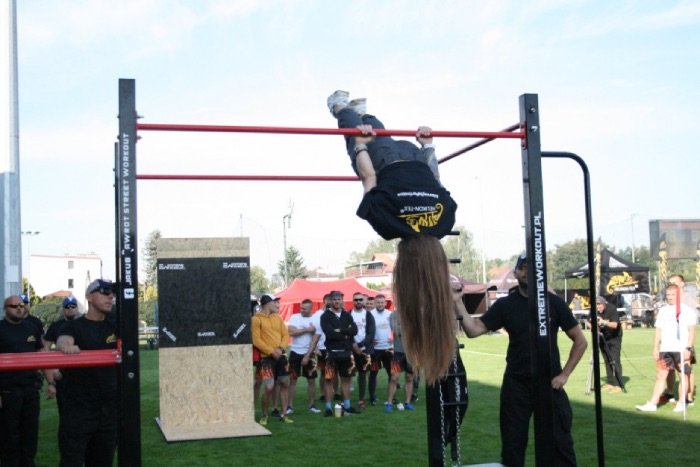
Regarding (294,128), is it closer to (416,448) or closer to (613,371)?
(416,448)

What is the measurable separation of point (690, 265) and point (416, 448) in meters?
65.7

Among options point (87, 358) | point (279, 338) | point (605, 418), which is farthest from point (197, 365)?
point (87, 358)

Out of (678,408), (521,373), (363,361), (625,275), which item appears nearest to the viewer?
(521,373)

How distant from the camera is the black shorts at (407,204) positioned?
4.16m

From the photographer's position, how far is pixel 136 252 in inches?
147

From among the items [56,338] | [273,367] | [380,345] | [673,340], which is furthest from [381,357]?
[56,338]

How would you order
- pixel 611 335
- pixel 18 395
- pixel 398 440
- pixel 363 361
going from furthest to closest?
pixel 611 335
pixel 363 361
pixel 398 440
pixel 18 395

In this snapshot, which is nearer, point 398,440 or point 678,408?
point 398,440

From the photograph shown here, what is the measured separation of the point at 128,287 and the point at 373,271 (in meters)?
42.4

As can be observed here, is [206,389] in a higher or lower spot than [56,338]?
lower

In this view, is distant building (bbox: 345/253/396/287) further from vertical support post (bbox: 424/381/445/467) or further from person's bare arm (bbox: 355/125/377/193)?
person's bare arm (bbox: 355/125/377/193)

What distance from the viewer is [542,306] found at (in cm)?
436

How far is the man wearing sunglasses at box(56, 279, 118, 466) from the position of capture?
5.32 metres

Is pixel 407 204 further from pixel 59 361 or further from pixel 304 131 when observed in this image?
pixel 59 361
